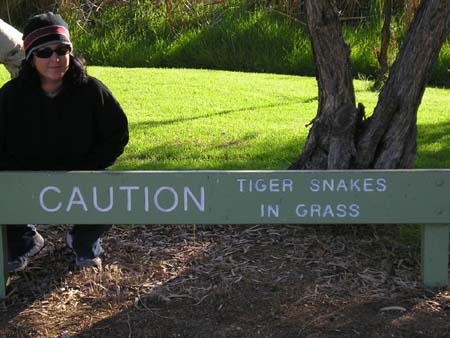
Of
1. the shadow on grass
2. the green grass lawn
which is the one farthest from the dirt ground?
the shadow on grass

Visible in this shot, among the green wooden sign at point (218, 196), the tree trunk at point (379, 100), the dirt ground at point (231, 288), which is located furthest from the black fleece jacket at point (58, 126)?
the tree trunk at point (379, 100)

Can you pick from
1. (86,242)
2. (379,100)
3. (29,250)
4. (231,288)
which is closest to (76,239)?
(86,242)

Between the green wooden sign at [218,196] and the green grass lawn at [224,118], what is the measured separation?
2.04 metres

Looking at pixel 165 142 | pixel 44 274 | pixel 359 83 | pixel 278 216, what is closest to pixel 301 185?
pixel 278 216

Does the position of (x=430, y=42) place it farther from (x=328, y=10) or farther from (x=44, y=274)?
(x=44, y=274)

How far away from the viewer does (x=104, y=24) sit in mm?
12273

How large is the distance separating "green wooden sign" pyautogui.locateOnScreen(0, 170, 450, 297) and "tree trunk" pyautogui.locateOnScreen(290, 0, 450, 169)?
2.64ft

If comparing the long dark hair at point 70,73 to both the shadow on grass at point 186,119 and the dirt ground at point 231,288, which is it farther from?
the shadow on grass at point 186,119

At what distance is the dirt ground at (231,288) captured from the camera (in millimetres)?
3365

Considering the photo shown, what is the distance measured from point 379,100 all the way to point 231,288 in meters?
1.46

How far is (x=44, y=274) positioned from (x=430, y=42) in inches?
95.8

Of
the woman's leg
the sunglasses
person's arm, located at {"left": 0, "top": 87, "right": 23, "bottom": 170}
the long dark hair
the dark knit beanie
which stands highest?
the dark knit beanie

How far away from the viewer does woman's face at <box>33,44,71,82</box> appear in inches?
140

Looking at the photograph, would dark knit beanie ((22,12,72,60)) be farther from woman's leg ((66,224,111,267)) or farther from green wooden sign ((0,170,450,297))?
woman's leg ((66,224,111,267))
